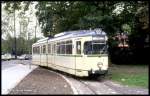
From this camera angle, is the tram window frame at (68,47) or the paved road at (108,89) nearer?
the paved road at (108,89)

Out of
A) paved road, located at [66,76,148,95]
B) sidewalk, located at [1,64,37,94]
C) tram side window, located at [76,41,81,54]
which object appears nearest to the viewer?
paved road, located at [66,76,148,95]

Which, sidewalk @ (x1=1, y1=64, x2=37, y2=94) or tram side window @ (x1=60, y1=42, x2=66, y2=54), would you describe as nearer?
sidewalk @ (x1=1, y1=64, x2=37, y2=94)

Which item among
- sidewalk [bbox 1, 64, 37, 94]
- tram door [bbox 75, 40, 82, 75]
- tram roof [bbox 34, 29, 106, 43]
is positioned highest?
tram roof [bbox 34, 29, 106, 43]

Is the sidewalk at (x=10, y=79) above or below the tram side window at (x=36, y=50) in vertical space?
below

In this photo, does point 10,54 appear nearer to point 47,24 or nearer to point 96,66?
point 47,24

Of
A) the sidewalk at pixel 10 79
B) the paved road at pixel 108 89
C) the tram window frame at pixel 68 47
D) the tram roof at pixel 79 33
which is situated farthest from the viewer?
the tram window frame at pixel 68 47

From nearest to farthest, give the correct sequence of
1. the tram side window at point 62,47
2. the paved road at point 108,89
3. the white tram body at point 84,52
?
the paved road at point 108,89
the white tram body at point 84,52
the tram side window at point 62,47

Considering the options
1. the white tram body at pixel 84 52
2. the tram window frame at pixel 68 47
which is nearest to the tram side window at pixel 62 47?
the white tram body at pixel 84 52

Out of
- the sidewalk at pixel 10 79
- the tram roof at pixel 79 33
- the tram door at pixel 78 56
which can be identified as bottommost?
the sidewalk at pixel 10 79

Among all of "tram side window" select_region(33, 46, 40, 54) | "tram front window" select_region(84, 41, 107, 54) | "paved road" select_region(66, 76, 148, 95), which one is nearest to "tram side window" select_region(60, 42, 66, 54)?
"tram front window" select_region(84, 41, 107, 54)

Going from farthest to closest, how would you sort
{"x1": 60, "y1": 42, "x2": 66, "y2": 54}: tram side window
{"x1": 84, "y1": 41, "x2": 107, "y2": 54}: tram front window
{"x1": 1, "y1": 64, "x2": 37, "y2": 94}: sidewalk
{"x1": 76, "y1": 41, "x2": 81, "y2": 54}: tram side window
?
{"x1": 60, "y1": 42, "x2": 66, "y2": 54}: tram side window, {"x1": 76, "y1": 41, "x2": 81, "y2": 54}: tram side window, {"x1": 84, "y1": 41, "x2": 107, "y2": 54}: tram front window, {"x1": 1, "y1": 64, "x2": 37, "y2": 94}: sidewalk

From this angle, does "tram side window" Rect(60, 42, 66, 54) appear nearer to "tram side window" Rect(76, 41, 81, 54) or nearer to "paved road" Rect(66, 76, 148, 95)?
"tram side window" Rect(76, 41, 81, 54)

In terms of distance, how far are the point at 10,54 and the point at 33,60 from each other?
3521 centimetres

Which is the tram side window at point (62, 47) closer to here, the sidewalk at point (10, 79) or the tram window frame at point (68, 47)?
the tram window frame at point (68, 47)
